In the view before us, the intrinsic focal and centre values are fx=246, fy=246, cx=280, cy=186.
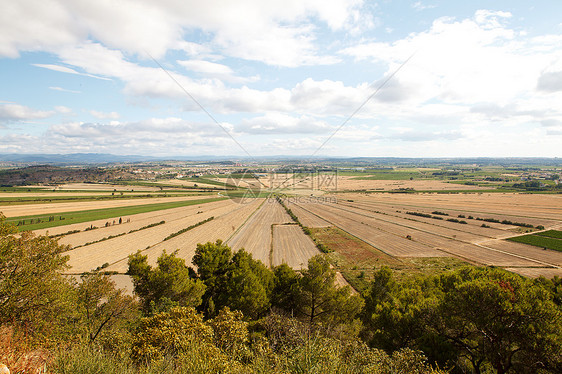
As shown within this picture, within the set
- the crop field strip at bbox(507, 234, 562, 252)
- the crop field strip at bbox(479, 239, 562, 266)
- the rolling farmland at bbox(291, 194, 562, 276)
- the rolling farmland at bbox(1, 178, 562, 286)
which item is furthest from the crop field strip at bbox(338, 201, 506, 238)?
the crop field strip at bbox(479, 239, 562, 266)

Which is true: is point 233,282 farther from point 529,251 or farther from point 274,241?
point 529,251

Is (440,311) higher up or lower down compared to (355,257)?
higher up

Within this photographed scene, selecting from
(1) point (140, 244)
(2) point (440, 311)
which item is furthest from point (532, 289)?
(1) point (140, 244)

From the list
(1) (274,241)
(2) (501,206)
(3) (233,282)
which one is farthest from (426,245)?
(2) (501,206)

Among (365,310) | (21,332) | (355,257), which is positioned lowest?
(355,257)

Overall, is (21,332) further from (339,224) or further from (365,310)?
(339,224)

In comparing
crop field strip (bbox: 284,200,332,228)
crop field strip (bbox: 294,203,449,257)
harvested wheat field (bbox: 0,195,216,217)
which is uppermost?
harvested wheat field (bbox: 0,195,216,217)

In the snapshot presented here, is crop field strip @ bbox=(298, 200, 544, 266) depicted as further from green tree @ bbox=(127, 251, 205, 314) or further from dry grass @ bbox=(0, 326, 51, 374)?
dry grass @ bbox=(0, 326, 51, 374)
